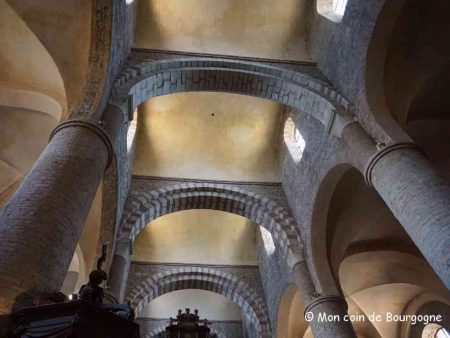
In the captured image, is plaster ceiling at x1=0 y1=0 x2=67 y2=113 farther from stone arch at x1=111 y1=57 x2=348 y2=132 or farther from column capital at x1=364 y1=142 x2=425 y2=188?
column capital at x1=364 y1=142 x2=425 y2=188

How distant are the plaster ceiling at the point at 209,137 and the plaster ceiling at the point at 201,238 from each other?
260cm

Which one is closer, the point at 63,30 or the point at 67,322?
the point at 67,322

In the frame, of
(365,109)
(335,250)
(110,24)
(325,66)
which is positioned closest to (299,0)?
(325,66)

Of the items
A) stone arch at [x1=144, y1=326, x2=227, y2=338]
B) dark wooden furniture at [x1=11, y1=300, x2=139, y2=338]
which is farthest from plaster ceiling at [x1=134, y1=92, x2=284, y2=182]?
dark wooden furniture at [x1=11, y1=300, x2=139, y2=338]

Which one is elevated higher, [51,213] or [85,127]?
[85,127]

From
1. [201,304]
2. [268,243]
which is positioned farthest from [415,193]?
[201,304]

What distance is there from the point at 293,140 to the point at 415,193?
6.41 metres

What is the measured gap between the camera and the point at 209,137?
1209 centimetres

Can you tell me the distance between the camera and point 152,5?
31.3 ft

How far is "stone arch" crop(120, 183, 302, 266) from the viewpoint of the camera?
10.3 metres

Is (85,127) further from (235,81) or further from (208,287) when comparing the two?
(208,287)

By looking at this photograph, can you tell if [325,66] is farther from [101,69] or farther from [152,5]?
[101,69]

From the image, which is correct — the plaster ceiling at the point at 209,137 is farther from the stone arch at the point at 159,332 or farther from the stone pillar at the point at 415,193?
Answer: the stone arch at the point at 159,332

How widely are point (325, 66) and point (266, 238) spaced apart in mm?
6111
